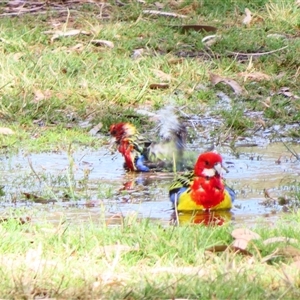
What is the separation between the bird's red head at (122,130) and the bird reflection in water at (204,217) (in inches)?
66.5

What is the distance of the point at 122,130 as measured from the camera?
7.93 meters

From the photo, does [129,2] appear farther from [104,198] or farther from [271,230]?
[271,230]

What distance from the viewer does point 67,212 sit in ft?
19.9

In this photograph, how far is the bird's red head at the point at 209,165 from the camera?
249 inches

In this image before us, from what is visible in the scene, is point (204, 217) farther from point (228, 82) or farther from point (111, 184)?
point (228, 82)

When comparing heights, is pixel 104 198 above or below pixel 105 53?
below

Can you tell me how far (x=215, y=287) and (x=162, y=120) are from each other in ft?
13.6

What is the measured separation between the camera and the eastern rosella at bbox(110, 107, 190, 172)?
25.0 ft

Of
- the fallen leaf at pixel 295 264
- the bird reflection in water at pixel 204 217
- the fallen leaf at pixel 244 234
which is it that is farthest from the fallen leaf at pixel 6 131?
the fallen leaf at pixel 295 264

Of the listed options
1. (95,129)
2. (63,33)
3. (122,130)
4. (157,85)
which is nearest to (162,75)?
(157,85)

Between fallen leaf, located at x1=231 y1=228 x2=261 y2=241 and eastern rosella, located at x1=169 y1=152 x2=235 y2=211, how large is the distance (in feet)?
3.50

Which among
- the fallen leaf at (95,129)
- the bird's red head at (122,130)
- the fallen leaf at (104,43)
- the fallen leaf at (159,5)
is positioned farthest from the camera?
the fallen leaf at (159,5)

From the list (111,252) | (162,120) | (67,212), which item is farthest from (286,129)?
(111,252)

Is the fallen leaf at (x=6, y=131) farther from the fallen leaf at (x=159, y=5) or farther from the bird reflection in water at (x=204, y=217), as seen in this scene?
the fallen leaf at (x=159, y=5)
